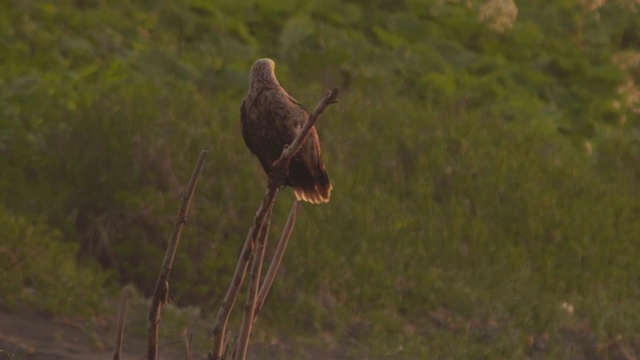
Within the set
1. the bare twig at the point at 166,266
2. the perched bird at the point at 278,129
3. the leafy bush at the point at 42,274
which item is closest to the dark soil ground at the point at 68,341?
the leafy bush at the point at 42,274

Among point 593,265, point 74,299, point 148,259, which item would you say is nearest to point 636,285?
point 593,265

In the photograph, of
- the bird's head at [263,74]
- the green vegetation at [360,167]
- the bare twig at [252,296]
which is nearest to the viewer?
the bare twig at [252,296]

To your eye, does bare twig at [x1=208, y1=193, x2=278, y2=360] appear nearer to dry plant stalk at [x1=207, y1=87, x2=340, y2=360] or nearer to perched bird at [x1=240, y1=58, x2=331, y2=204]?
dry plant stalk at [x1=207, y1=87, x2=340, y2=360]

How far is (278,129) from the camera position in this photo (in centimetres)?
→ 507

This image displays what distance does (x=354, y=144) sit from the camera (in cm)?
945

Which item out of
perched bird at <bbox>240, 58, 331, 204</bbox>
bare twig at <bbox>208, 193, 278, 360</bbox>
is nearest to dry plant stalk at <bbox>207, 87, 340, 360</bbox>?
bare twig at <bbox>208, 193, 278, 360</bbox>

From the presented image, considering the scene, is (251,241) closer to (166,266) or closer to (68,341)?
(166,266)

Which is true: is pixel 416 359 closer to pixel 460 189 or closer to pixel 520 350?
pixel 520 350

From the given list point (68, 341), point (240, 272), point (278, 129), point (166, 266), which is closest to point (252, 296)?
point (240, 272)

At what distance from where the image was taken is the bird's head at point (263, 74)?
496 centimetres

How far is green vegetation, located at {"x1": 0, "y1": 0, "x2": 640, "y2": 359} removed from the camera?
761 centimetres

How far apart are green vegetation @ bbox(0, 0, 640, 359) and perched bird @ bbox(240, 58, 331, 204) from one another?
6.23 ft

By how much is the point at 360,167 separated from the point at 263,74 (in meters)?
4.24

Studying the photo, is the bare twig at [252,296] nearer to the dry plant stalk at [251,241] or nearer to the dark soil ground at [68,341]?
the dry plant stalk at [251,241]
